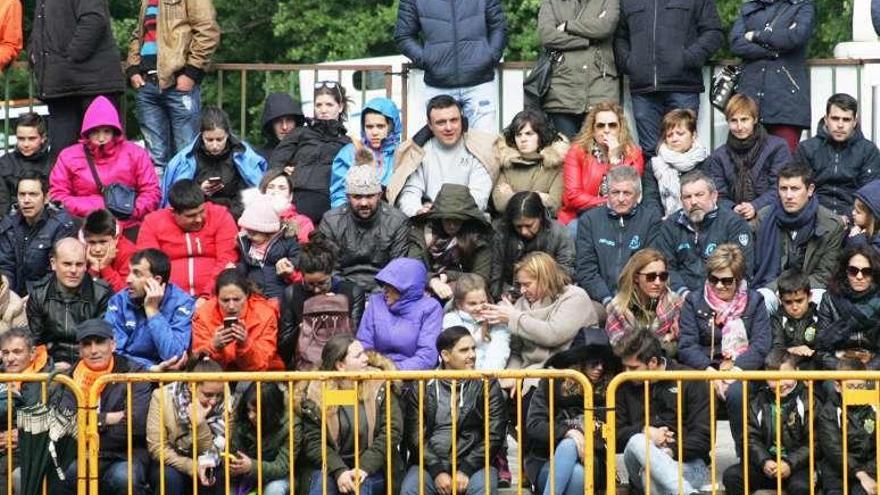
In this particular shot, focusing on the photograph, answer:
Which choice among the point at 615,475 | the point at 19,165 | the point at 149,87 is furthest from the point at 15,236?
the point at 615,475

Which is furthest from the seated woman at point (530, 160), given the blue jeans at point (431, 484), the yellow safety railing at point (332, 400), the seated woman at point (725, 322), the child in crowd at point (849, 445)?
the child in crowd at point (849, 445)

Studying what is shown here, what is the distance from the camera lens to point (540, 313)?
16.9 meters

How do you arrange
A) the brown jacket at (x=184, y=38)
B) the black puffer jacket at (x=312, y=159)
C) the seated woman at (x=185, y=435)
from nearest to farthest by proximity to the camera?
1. the seated woman at (x=185, y=435)
2. the black puffer jacket at (x=312, y=159)
3. the brown jacket at (x=184, y=38)

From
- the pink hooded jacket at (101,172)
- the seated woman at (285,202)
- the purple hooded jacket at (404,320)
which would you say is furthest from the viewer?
the pink hooded jacket at (101,172)

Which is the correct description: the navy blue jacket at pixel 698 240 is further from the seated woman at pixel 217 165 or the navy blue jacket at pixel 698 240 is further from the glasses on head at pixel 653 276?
the seated woman at pixel 217 165

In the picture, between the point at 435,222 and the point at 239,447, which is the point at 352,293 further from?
the point at 239,447

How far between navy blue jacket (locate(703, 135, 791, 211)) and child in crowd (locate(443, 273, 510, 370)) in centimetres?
248

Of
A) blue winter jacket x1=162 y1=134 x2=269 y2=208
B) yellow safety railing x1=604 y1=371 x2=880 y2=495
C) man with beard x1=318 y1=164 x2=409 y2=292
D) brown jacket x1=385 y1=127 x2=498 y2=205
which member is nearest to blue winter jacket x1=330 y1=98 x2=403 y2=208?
brown jacket x1=385 y1=127 x2=498 y2=205

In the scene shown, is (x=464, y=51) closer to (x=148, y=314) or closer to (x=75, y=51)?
(x=75, y=51)

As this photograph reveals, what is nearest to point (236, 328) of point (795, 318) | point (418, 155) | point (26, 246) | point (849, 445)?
point (26, 246)

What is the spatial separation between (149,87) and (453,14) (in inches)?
97.3

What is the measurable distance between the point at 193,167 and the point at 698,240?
3914mm

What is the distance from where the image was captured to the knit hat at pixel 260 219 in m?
17.9

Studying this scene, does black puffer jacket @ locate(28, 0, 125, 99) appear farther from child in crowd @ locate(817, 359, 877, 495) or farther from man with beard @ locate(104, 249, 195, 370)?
child in crowd @ locate(817, 359, 877, 495)
